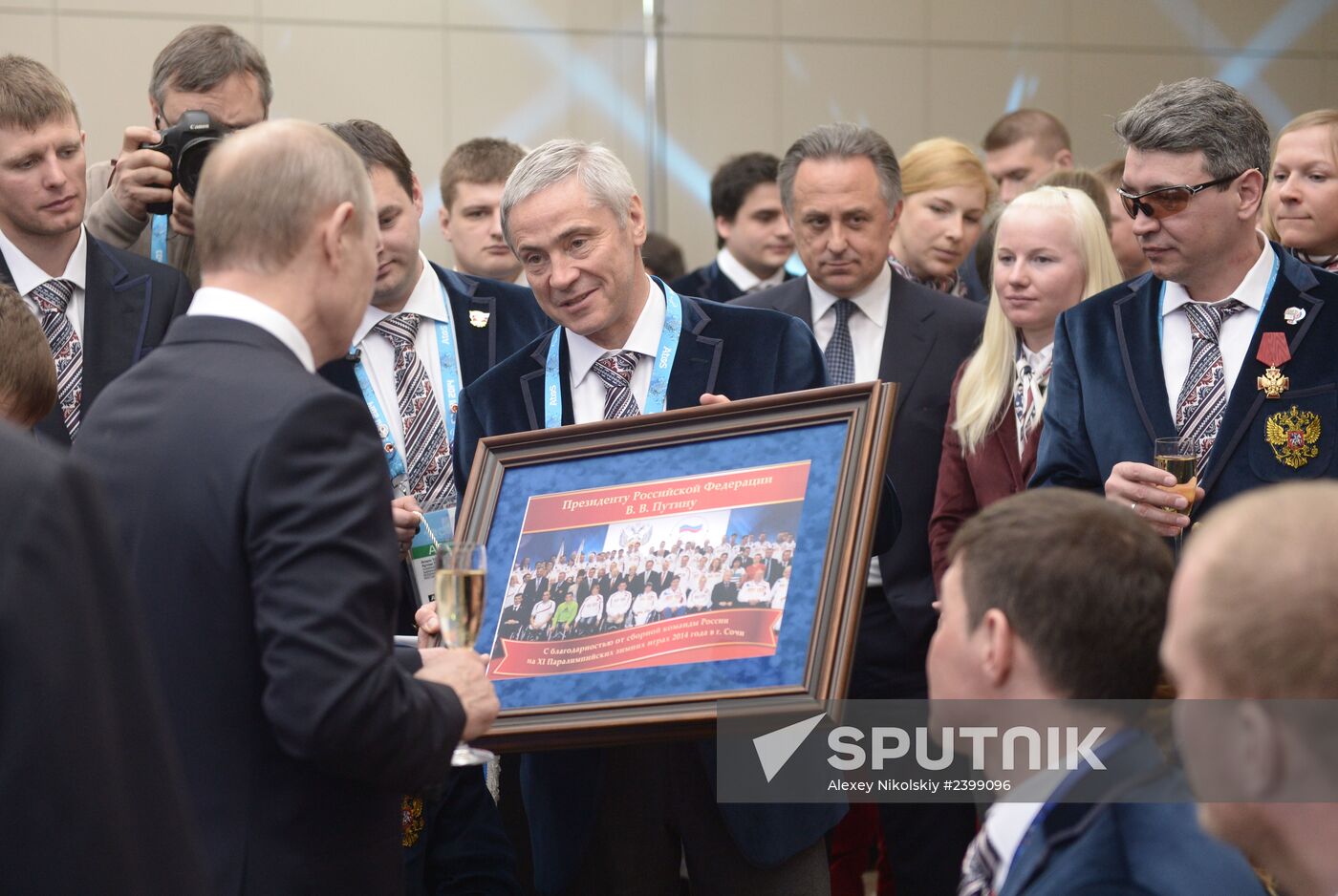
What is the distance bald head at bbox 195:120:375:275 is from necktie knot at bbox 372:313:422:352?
1402 millimetres

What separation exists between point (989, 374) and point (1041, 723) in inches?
77.9

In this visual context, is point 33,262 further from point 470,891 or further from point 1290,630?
point 1290,630

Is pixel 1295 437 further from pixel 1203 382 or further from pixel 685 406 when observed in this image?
pixel 685 406

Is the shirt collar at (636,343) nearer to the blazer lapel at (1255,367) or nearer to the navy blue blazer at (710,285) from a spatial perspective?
the blazer lapel at (1255,367)

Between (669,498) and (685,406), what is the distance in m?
0.33

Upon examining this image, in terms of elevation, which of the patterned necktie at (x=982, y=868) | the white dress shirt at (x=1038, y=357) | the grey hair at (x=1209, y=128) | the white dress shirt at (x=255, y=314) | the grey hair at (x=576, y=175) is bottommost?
the patterned necktie at (x=982, y=868)

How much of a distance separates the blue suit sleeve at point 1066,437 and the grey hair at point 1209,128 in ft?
1.44

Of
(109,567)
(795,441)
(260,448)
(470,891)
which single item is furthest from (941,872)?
(109,567)

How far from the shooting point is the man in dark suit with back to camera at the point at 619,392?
2773 mm

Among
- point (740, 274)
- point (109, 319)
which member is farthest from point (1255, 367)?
point (740, 274)

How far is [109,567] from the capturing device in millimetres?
1221

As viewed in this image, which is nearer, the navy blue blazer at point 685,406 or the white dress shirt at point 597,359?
the navy blue blazer at point 685,406

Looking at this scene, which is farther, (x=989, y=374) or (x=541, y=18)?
(x=541, y=18)

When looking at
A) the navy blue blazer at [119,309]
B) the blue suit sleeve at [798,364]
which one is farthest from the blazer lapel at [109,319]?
the blue suit sleeve at [798,364]
